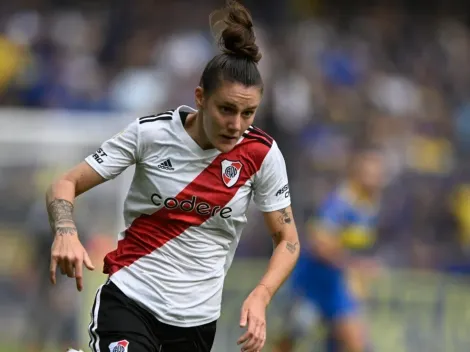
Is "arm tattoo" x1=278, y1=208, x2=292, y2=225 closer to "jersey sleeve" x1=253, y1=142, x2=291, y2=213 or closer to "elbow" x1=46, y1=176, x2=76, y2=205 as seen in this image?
"jersey sleeve" x1=253, y1=142, x2=291, y2=213

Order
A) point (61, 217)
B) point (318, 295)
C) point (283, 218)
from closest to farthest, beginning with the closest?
point (61, 217) → point (283, 218) → point (318, 295)

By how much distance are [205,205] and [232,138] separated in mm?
372

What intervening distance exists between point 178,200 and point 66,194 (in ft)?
1.79

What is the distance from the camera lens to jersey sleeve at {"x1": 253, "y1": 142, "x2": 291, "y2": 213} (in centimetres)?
532

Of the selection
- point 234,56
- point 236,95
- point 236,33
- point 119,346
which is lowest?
point 119,346

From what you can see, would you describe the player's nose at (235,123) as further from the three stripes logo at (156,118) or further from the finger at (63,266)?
the finger at (63,266)

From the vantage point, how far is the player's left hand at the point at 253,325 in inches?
183

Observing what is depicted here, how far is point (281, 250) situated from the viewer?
5.27m

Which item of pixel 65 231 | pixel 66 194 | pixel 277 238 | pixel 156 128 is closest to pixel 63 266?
pixel 65 231

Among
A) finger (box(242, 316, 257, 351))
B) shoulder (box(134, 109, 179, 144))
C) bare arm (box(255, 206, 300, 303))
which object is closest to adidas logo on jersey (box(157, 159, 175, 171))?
shoulder (box(134, 109, 179, 144))

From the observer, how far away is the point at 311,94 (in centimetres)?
1474

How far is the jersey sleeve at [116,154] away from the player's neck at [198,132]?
0.27m

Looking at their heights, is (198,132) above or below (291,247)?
above

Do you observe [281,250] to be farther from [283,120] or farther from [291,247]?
[283,120]
